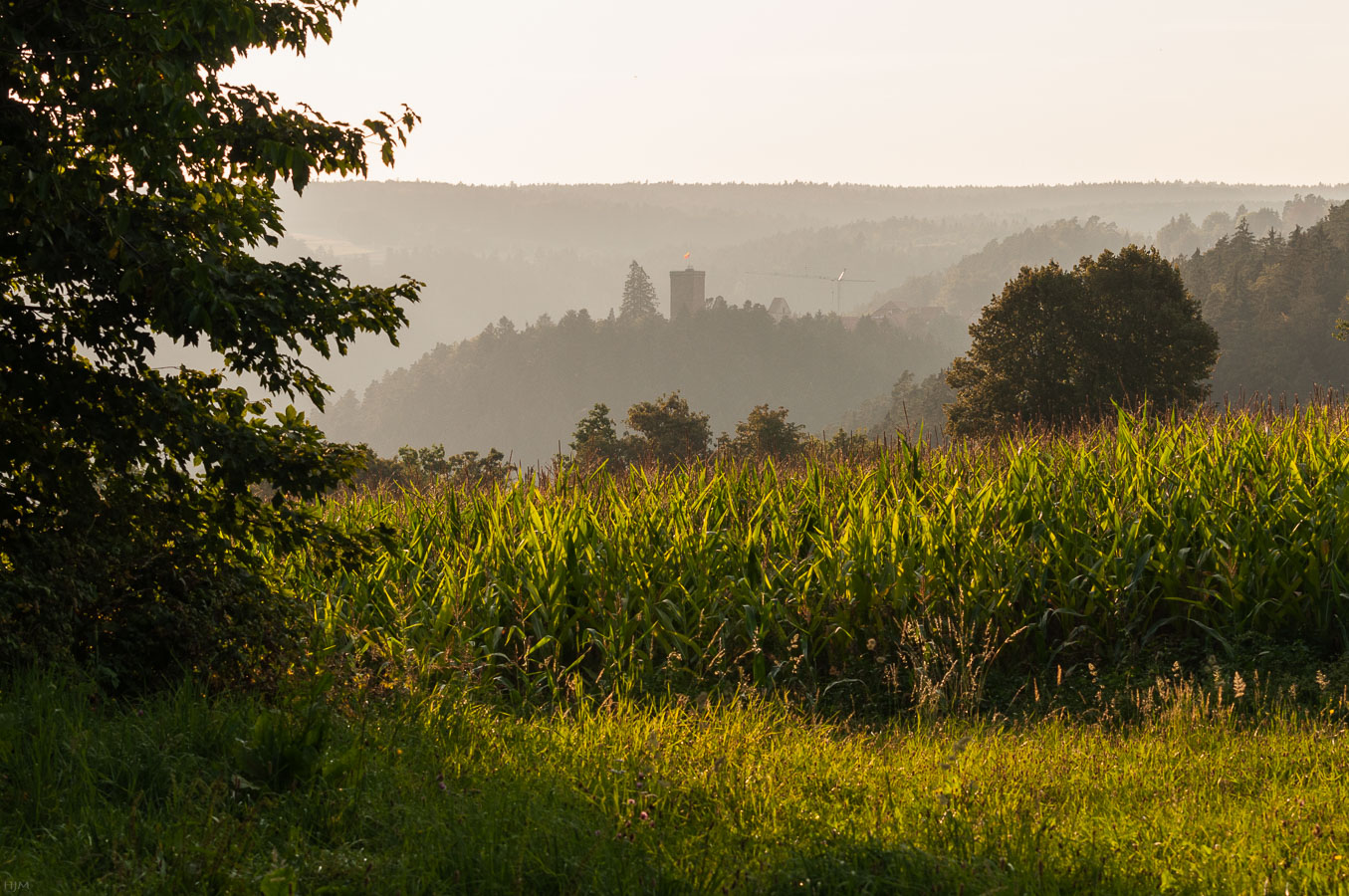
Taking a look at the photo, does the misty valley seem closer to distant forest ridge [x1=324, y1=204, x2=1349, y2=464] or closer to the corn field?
the corn field

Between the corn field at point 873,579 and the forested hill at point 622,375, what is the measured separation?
11659 centimetres

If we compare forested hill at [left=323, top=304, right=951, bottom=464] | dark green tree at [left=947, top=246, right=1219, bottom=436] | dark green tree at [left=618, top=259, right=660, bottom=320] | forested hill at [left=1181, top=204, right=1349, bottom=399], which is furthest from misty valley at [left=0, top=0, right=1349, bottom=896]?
dark green tree at [left=618, top=259, right=660, bottom=320]

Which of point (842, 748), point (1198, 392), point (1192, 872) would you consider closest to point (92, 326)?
point (842, 748)

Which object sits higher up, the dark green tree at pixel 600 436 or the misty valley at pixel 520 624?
the misty valley at pixel 520 624

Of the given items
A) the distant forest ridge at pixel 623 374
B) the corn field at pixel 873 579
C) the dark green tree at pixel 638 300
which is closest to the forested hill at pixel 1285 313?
the corn field at pixel 873 579

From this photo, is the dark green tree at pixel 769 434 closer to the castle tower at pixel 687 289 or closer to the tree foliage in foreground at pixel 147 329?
the tree foliage in foreground at pixel 147 329

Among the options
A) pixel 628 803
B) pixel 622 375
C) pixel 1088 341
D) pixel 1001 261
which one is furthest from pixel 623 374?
pixel 628 803

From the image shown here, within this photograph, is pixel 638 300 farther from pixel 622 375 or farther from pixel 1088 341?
pixel 1088 341

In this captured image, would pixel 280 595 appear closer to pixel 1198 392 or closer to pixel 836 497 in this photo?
pixel 836 497

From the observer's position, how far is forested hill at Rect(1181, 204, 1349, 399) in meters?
57.4

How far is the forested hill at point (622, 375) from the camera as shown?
416 ft

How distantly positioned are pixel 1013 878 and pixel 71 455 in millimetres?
3683

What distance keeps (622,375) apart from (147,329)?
123 metres

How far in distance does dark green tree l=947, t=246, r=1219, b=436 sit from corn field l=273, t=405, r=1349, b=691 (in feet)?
78.3
